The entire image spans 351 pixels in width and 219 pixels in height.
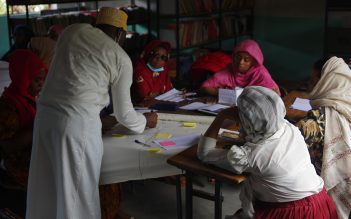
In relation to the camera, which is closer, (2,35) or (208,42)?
(208,42)

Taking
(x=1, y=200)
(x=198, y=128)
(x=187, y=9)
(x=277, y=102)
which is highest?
(x=187, y=9)

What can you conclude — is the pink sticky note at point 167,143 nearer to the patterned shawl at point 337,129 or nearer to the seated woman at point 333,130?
the seated woman at point 333,130

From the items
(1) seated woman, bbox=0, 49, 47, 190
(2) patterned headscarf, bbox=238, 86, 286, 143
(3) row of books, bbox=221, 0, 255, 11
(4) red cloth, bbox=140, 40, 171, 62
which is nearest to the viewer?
(2) patterned headscarf, bbox=238, 86, 286, 143

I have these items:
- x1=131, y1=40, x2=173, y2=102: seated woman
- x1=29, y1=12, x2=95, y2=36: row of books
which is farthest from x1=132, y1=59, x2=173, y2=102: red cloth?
x1=29, y1=12, x2=95, y2=36: row of books

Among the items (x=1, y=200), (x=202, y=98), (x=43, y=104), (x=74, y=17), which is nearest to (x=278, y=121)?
(x=43, y=104)

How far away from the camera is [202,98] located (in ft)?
11.2

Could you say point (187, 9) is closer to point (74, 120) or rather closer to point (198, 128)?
point (198, 128)

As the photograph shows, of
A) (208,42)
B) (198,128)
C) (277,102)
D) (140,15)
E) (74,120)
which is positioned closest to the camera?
(277,102)

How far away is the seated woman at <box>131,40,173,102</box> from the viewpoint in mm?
3656

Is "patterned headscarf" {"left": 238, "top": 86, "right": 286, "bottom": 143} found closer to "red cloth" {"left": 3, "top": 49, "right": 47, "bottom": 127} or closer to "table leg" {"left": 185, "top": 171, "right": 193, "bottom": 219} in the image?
"table leg" {"left": 185, "top": 171, "right": 193, "bottom": 219}

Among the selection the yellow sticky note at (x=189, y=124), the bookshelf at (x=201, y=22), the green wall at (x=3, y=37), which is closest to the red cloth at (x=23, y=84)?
the yellow sticky note at (x=189, y=124)

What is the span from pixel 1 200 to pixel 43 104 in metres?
1.50

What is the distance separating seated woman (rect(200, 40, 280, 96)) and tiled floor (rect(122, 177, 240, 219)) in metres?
0.79

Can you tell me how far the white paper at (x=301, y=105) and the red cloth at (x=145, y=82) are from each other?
1075 millimetres
